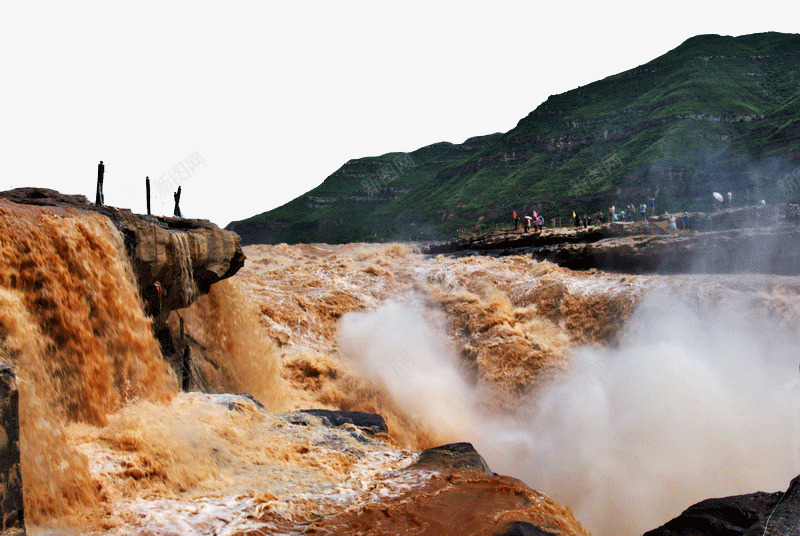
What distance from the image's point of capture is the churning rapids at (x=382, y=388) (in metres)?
5.18

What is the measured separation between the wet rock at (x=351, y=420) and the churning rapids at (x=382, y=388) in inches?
19.3

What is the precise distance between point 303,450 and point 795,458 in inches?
336

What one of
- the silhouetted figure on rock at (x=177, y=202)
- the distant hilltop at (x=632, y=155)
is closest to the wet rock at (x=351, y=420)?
the silhouetted figure on rock at (x=177, y=202)

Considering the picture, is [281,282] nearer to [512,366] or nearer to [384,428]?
[512,366]

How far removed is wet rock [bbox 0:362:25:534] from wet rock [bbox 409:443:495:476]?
413 centimetres

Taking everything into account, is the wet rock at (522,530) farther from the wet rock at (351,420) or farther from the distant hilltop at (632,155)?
the distant hilltop at (632,155)

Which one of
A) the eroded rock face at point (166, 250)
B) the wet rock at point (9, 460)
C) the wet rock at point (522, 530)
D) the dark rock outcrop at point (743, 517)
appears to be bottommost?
the dark rock outcrop at point (743, 517)

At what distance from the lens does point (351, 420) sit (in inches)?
336

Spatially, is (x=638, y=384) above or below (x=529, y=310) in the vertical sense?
below

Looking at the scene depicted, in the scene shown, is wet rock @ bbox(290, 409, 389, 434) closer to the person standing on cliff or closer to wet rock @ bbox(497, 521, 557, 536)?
wet rock @ bbox(497, 521, 557, 536)

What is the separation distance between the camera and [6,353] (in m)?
5.09

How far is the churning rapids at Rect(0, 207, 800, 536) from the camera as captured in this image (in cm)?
518

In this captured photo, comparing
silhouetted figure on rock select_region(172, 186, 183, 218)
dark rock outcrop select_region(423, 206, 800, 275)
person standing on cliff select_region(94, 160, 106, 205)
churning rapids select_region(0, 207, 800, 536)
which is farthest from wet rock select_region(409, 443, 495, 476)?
dark rock outcrop select_region(423, 206, 800, 275)

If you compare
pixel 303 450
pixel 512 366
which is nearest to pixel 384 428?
pixel 303 450
